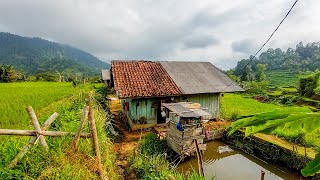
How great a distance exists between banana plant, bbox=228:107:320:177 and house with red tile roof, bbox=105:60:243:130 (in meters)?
12.0

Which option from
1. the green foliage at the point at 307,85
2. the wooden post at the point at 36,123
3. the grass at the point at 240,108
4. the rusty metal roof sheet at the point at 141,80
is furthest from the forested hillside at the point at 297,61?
the wooden post at the point at 36,123

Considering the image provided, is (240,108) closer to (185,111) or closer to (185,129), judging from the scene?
(185,111)

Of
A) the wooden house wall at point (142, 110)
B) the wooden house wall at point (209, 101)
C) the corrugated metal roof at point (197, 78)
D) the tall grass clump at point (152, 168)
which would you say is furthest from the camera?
the wooden house wall at point (209, 101)

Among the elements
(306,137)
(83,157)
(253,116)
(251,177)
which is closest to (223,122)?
(306,137)

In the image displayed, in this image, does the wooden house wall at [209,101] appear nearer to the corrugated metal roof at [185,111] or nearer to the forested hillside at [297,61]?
the corrugated metal roof at [185,111]

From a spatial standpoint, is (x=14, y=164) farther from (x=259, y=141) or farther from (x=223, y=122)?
(x=223, y=122)

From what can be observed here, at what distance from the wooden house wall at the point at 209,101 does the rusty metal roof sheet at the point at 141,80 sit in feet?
5.61

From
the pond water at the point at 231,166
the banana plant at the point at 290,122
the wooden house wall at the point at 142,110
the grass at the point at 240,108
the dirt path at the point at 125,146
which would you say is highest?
the banana plant at the point at 290,122

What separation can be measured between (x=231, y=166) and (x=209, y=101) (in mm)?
5872

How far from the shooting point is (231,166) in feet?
36.3

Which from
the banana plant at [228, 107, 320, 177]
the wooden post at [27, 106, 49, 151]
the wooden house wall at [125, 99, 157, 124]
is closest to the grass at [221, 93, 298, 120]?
the wooden house wall at [125, 99, 157, 124]

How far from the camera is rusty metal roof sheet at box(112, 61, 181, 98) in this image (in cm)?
1348

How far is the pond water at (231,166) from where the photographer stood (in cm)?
1008

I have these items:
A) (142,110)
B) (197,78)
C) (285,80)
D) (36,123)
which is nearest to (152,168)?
(36,123)
